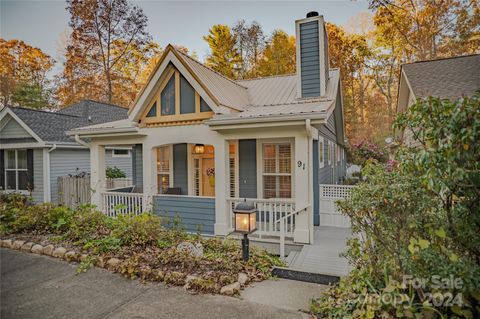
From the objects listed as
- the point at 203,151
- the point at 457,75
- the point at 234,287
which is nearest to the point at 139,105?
the point at 203,151

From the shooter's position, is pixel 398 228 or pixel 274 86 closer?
pixel 398 228

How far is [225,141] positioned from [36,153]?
30.3 feet

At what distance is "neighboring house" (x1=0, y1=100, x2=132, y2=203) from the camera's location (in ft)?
35.7

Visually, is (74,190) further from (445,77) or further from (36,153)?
(445,77)

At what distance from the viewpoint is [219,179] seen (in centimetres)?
667

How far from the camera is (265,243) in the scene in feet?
20.3

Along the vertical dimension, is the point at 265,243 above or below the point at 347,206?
below

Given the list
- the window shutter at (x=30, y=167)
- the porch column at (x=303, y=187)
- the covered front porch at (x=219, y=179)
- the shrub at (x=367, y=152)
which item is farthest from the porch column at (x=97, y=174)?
the shrub at (x=367, y=152)

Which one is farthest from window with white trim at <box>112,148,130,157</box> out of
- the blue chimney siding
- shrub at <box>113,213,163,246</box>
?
the blue chimney siding

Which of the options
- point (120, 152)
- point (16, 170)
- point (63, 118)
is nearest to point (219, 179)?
point (120, 152)

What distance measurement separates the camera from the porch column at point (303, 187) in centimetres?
595

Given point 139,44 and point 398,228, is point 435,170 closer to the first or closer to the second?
point 398,228

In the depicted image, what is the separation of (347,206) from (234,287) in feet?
5.94

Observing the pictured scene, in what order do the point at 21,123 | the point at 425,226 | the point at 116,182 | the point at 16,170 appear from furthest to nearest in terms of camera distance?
the point at 116,182 < the point at 16,170 < the point at 21,123 < the point at 425,226
